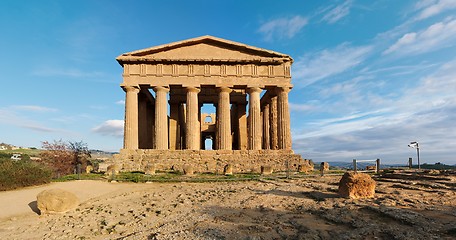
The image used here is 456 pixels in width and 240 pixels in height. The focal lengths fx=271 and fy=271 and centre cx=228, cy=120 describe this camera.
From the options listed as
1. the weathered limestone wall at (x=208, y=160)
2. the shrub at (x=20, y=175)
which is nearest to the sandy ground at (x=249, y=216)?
the shrub at (x=20, y=175)

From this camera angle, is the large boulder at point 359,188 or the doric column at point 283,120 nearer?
the large boulder at point 359,188

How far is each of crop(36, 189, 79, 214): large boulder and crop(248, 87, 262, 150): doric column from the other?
21.4 meters

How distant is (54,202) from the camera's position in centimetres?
1111

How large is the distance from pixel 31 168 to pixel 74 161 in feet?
51.0

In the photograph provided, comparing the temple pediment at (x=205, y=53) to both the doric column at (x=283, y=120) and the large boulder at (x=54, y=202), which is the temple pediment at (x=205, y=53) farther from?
the large boulder at (x=54, y=202)

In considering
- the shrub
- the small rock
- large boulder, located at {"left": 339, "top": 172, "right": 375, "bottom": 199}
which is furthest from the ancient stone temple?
large boulder, located at {"left": 339, "top": 172, "right": 375, "bottom": 199}

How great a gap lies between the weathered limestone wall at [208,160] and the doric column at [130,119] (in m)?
2.94

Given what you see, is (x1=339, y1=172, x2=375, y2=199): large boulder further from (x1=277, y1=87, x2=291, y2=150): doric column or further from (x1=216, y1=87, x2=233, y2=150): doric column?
(x1=216, y1=87, x2=233, y2=150): doric column

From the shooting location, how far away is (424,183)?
11969mm

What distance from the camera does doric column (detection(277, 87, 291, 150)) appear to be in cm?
3043

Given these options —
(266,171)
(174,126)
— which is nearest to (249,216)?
(266,171)

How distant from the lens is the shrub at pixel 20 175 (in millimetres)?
15898

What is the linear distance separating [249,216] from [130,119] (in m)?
24.3

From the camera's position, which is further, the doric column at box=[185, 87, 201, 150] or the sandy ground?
the doric column at box=[185, 87, 201, 150]
